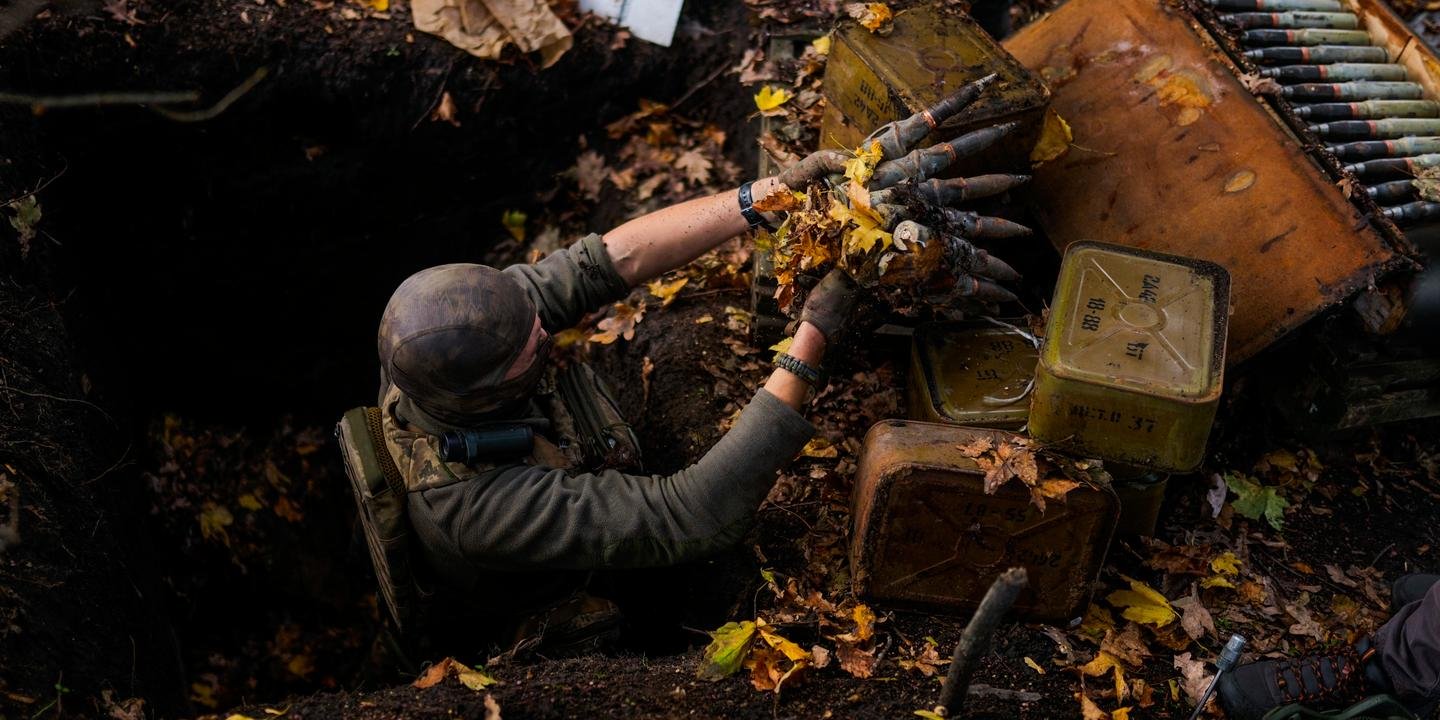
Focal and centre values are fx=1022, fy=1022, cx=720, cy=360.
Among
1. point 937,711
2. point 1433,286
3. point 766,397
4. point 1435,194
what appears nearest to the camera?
point 937,711

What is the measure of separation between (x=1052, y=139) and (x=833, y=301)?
5.36 feet

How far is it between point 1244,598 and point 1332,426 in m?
1.02

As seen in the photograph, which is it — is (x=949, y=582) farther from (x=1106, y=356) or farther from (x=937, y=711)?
(x=1106, y=356)

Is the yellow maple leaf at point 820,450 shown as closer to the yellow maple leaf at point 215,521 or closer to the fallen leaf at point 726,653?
the fallen leaf at point 726,653

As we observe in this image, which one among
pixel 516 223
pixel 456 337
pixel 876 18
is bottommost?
pixel 516 223

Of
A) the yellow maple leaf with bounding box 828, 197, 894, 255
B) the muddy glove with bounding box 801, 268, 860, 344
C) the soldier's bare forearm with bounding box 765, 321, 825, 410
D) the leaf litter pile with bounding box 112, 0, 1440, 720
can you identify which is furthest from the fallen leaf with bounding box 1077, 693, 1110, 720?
the yellow maple leaf with bounding box 828, 197, 894, 255

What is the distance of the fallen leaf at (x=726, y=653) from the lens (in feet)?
12.6

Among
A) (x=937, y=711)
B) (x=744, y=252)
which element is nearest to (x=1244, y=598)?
(x=937, y=711)

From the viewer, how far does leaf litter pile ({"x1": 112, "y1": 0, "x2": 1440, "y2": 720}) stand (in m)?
3.86

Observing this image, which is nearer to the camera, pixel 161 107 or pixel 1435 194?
pixel 1435 194

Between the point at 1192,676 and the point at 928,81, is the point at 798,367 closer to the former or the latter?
the point at 928,81

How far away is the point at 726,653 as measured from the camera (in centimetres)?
385

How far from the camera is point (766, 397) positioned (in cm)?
383

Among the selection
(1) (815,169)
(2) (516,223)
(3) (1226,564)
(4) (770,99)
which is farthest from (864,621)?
(2) (516,223)
